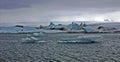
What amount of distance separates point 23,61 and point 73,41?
2201cm

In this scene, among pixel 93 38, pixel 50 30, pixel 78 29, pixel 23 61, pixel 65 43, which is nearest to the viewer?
pixel 23 61

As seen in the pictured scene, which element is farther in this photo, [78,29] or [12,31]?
[12,31]

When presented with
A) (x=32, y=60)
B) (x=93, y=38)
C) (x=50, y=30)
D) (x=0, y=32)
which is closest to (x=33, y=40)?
(x=93, y=38)

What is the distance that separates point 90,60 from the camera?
76.4ft

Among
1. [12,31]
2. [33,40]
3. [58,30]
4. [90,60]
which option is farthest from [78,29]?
[90,60]

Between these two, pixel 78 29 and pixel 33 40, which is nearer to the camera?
pixel 33 40

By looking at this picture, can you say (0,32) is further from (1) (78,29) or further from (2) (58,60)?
(2) (58,60)

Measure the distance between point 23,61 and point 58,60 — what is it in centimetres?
275

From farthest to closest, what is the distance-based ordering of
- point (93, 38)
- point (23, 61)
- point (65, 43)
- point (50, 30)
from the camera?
1. point (50, 30)
2. point (65, 43)
3. point (93, 38)
4. point (23, 61)

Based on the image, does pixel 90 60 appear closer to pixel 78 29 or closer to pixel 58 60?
pixel 58 60

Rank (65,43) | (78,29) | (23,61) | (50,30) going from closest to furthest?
(23,61), (65,43), (78,29), (50,30)

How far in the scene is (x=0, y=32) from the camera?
11631 centimetres

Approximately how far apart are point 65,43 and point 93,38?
5035mm

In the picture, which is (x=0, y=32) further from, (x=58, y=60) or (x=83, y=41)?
(x=58, y=60)
